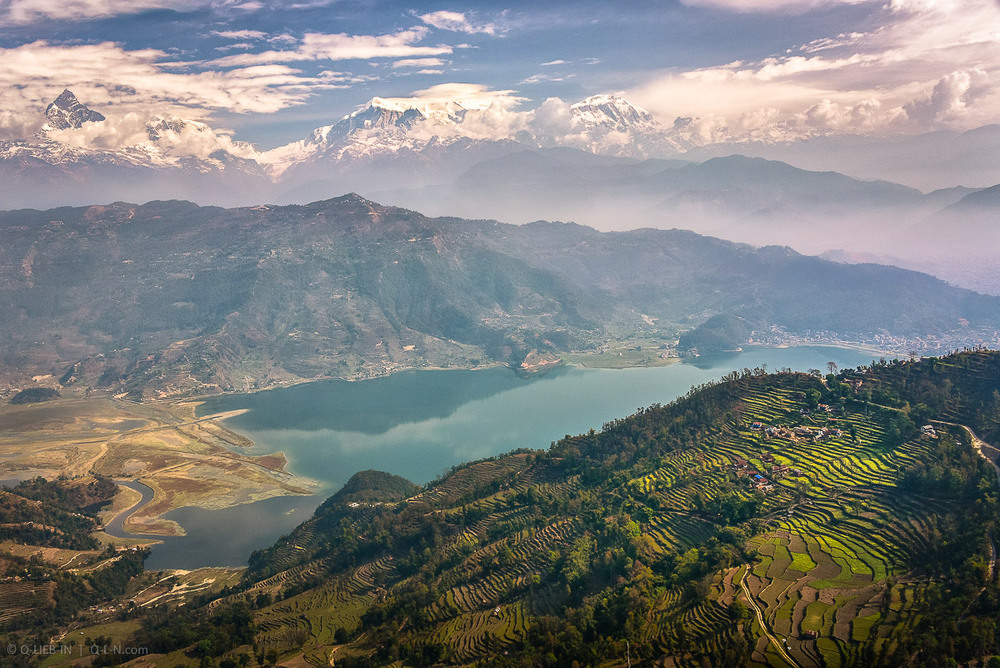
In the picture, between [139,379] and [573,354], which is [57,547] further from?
[573,354]

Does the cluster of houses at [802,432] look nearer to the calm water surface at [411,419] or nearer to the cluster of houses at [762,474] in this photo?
the cluster of houses at [762,474]

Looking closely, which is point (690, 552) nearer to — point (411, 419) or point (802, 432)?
point (802, 432)

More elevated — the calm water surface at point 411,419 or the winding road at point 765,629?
the winding road at point 765,629

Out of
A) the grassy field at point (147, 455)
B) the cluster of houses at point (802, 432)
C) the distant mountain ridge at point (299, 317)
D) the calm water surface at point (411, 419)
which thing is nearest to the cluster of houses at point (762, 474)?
the cluster of houses at point (802, 432)

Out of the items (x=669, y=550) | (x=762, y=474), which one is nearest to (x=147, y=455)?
(x=669, y=550)

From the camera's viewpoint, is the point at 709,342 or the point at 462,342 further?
the point at 462,342

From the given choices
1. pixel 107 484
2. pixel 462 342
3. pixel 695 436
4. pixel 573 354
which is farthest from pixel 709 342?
pixel 107 484
